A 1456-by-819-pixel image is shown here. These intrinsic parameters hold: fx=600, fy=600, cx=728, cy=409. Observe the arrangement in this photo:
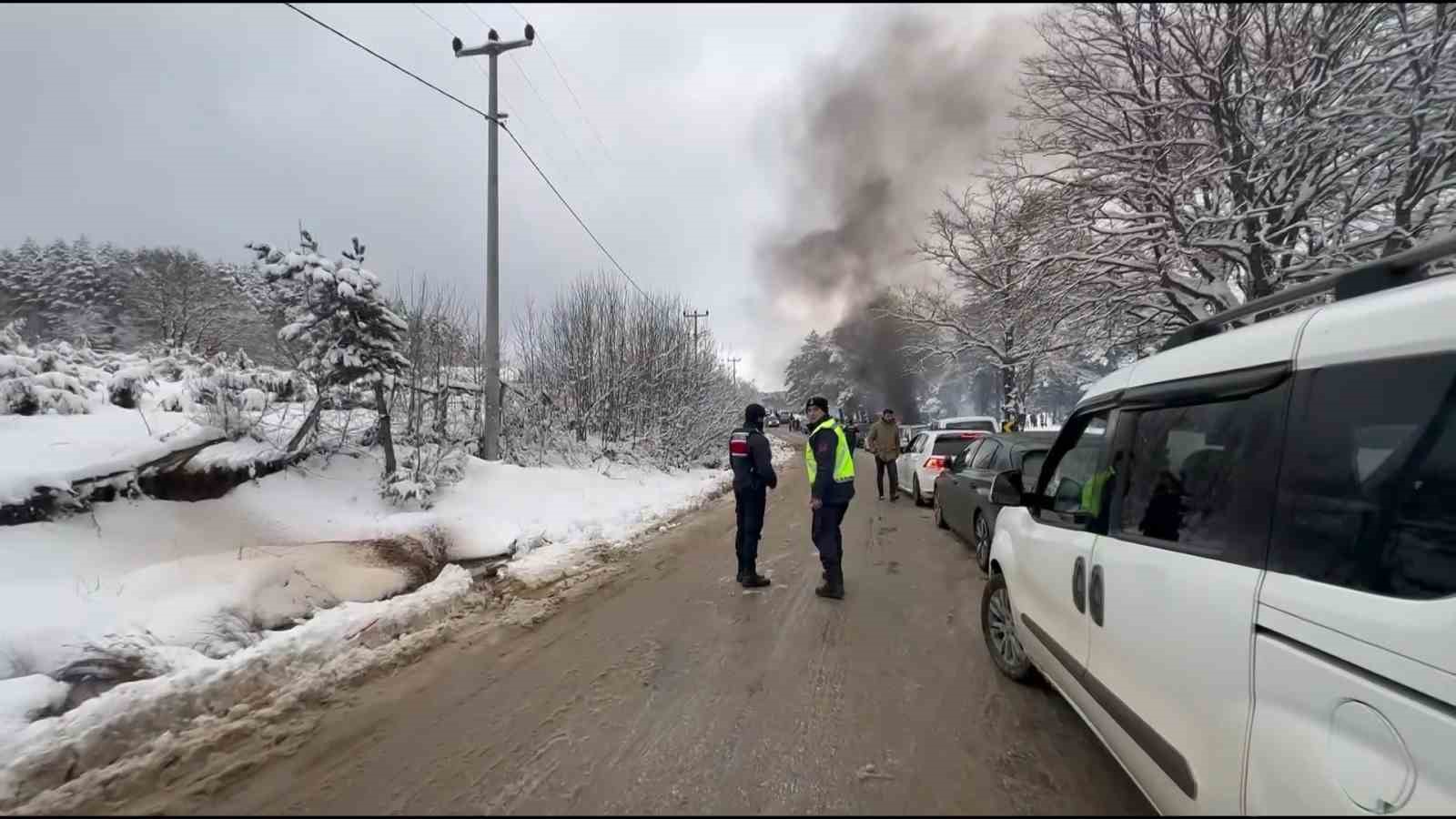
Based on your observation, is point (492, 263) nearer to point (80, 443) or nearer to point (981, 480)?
point (80, 443)

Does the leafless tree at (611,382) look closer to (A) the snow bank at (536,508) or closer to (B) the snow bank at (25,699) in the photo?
(A) the snow bank at (536,508)

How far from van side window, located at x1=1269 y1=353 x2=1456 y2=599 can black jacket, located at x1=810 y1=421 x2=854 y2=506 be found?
12.2 feet

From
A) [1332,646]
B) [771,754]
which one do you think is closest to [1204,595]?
[1332,646]

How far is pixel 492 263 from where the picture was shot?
36.4 feet

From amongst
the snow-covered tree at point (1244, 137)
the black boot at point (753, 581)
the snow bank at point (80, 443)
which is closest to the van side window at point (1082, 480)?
the black boot at point (753, 581)

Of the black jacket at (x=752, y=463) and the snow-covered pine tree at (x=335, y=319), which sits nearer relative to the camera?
the black jacket at (x=752, y=463)

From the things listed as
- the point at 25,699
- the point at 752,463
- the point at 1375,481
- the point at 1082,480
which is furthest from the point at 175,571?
the point at 1375,481

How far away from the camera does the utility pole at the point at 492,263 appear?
11094mm

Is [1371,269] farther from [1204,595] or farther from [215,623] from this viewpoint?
[215,623]

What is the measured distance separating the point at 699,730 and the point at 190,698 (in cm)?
280

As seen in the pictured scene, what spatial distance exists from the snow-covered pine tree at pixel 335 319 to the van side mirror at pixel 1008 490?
8.72 metres

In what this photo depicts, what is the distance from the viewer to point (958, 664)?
388 cm

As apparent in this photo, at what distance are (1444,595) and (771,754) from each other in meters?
2.36

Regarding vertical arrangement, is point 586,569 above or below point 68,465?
below
